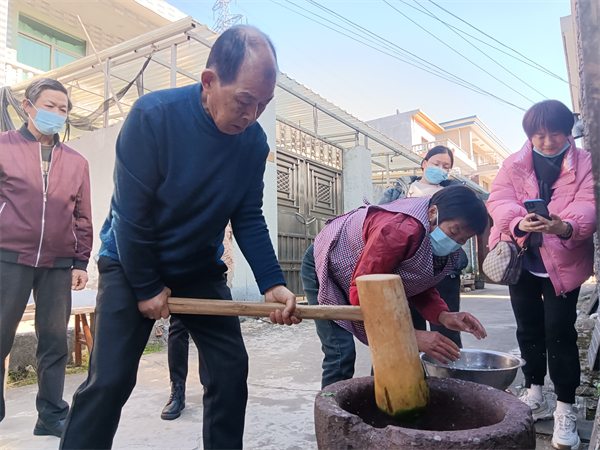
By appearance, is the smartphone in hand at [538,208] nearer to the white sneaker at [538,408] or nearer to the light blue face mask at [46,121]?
the white sneaker at [538,408]

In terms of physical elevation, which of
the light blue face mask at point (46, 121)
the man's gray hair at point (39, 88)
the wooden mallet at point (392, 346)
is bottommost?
the wooden mallet at point (392, 346)

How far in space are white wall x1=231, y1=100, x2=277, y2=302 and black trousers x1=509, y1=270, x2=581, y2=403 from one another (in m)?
4.05

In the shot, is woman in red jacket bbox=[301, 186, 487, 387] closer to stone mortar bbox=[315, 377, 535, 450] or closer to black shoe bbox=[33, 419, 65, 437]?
stone mortar bbox=[315, 377, 535, 450]

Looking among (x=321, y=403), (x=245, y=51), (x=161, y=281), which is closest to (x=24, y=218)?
(x=161, y=281)

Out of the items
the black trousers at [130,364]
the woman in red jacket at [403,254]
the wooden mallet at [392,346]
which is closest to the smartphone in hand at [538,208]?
the woman in red jacket at [403,254]

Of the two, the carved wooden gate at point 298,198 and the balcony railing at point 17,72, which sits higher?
the balcony railing at point 17,72

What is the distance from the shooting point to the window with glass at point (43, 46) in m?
7.76

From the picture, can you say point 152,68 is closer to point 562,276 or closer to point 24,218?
point 24,218

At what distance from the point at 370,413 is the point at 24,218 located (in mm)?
2082

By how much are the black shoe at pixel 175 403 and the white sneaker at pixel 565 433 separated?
2026 mm

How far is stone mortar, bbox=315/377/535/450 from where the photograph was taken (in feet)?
3.15

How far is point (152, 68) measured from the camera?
6930 millimetres

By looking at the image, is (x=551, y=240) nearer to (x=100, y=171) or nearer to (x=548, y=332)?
(x=548, y=332)

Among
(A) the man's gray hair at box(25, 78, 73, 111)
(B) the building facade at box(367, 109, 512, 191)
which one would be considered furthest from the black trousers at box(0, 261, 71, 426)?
(B) the building facade at box(367, 109, 512, 191)
